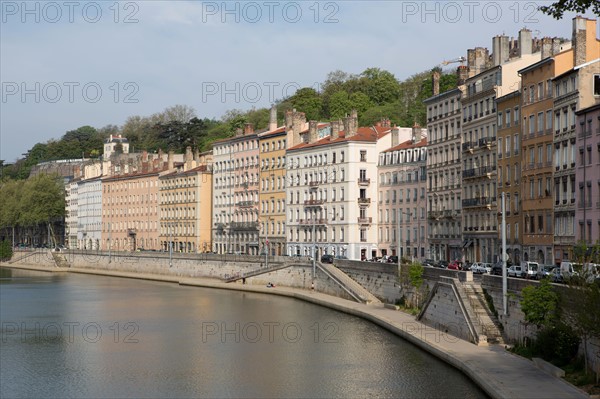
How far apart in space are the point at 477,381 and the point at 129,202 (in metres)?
142

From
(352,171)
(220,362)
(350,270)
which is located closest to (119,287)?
(352,171)

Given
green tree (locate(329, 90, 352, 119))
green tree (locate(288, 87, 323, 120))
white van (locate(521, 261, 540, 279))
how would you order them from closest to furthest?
1. white van (locate(521, 261, 540, 279))
2. green tree (locate(329, 90, 352, 119))
3. green tree (locate(288, 87, 323, 120))

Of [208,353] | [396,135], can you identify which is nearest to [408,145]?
[396,135]

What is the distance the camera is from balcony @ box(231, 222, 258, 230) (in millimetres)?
140000

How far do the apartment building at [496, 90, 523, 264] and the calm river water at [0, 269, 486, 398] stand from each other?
18272 mm

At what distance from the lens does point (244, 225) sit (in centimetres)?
14200

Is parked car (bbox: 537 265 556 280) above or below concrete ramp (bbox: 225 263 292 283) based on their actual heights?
above

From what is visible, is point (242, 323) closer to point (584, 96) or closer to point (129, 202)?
point (584, 96)

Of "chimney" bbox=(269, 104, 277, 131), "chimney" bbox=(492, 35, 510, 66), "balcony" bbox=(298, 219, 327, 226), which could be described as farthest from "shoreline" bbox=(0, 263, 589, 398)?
"chimney" bbox=(269, 104, 277, 131)

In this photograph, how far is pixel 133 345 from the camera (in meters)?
65.4

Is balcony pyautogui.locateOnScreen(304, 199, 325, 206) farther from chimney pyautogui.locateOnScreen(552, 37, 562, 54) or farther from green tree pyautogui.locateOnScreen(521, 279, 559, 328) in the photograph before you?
green tree pyautogui.locateOnScreen(521, 279, 559, 328)

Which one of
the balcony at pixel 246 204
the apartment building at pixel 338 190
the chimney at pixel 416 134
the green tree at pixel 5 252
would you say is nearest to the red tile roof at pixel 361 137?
the apartment building at pixel 338 190

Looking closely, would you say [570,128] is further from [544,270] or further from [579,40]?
[544,270]

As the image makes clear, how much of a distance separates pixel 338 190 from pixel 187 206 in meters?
42.7
